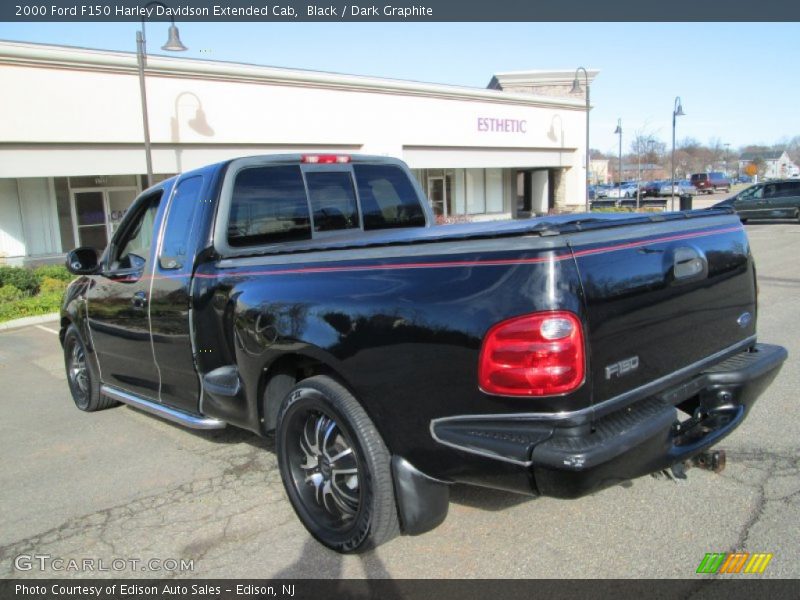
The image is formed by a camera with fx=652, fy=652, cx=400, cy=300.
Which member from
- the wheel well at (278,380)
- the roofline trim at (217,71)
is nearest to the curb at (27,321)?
the roofline trim at (217,71)

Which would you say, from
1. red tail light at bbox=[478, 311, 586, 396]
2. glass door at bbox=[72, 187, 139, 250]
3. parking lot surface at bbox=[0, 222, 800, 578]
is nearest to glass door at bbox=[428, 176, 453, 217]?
glass door at bbox=[72, 187, 139, 250]

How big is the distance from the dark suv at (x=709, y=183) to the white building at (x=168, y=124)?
1452 inches

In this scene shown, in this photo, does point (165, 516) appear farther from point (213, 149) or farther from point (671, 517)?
point (213, 149)

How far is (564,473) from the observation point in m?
2.36

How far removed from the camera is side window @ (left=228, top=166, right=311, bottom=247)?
4133 millimetres

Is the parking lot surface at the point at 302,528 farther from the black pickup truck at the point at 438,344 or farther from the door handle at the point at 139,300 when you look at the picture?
the door handle at the point at 139,300

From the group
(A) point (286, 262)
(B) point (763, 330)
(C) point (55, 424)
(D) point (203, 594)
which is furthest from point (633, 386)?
(B) point (763, 330)

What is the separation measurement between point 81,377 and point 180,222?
7.96ft

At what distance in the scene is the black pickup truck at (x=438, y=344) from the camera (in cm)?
245

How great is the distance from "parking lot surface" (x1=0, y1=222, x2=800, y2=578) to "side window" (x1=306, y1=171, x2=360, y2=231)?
1696 millimetres

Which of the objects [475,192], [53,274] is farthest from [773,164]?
[53,274]

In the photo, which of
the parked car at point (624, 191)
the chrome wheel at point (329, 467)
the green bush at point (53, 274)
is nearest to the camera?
the chrome wheel at point (329, 467)

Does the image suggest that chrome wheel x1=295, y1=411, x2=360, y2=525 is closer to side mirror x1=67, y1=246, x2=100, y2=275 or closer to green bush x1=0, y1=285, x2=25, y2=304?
side mirror x1=67, y1=246, x2=100, y2=275

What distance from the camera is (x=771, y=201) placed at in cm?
2473
